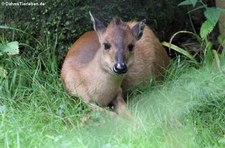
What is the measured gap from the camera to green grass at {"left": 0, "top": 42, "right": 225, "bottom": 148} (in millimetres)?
5305

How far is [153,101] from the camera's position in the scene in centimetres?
623

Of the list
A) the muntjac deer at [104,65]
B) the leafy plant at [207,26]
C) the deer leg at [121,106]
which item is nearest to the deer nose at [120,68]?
the muntjac deer at [104,65]

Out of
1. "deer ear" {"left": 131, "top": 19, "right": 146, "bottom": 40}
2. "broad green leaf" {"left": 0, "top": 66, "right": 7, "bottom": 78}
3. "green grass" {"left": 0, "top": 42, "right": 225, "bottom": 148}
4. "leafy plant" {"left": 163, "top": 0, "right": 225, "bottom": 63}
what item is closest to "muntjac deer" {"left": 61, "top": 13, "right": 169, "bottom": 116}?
"deer ear" {"left": 131, "top": 19, "right": 146, "bottom": 40}

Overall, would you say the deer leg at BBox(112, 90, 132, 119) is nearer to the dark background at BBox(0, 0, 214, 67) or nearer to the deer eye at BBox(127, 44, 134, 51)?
the deer eye at BBox(127, 44, 134, 51)

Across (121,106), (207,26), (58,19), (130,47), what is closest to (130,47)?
(130,47)

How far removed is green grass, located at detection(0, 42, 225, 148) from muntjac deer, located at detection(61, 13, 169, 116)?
5.8 inches

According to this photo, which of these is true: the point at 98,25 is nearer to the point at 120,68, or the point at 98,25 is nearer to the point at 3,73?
the point at 120,68

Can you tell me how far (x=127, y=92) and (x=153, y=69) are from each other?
475mm

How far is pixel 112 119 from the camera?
5855 millimetres

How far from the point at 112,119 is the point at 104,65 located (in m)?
0.54

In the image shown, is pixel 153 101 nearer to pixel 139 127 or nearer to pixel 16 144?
pixel 139 127

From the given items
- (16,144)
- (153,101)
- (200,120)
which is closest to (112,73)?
(153,101)

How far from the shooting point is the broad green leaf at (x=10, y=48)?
644 cm

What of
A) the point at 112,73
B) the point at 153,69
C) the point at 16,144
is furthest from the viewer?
the point at 153,69
